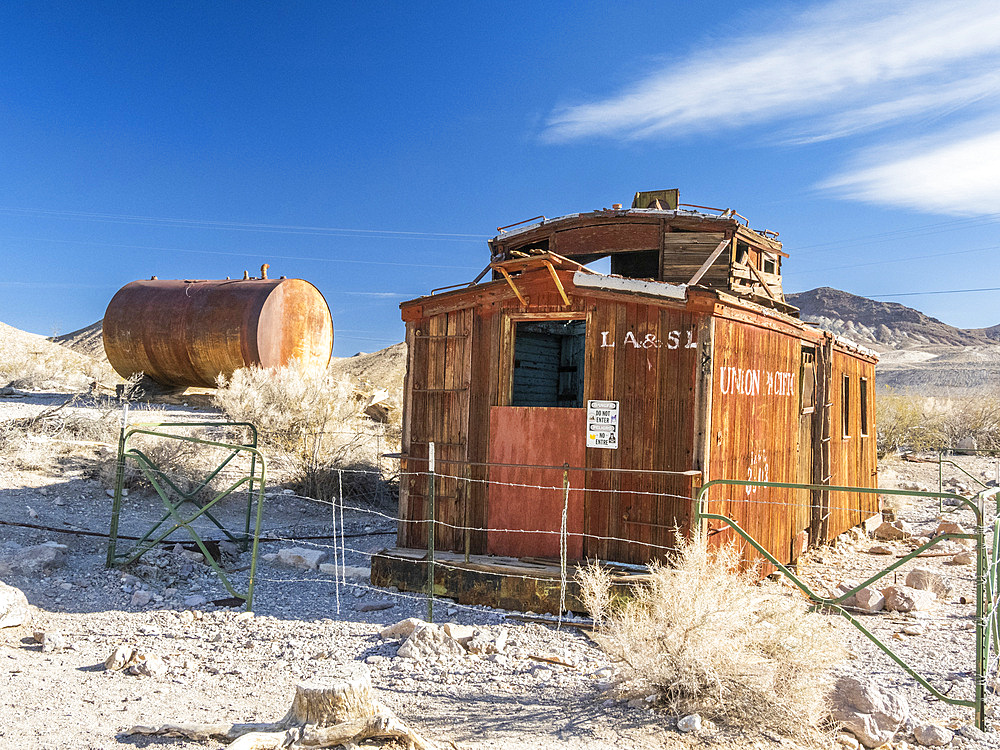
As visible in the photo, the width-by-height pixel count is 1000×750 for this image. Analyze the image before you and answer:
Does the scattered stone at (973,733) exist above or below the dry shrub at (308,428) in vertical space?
below

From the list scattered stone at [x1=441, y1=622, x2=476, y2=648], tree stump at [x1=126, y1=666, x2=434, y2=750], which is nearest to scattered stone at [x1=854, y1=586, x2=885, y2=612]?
scattered stone at [x1=441, y1=622, x2=476, y2=648]

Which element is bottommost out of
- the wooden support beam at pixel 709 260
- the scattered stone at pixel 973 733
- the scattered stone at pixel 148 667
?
the scattered stone at pixel 973 733

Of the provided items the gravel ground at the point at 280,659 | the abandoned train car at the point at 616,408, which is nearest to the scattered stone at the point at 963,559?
the gravel ground at the point at 280,659

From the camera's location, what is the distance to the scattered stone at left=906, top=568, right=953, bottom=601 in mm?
9453

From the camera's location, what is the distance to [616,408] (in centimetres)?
862

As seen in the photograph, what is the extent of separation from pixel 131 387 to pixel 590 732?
20162 mm

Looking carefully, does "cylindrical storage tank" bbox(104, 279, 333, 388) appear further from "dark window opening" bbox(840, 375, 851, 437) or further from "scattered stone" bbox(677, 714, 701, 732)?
"scattered stone" bbox(677, 714, 701, 732)

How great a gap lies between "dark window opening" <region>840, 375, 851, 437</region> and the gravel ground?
326cm

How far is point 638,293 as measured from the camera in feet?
27.6

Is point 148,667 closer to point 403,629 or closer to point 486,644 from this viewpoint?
point 403,629

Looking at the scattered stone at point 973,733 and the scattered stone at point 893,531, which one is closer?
the scattered stone at point 973,733

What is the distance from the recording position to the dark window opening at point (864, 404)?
15.8 meters

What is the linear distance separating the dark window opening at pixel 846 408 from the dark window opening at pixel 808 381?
2.23 m

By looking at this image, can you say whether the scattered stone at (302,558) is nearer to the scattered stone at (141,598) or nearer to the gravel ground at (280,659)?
the gravel ground at (280,659)
